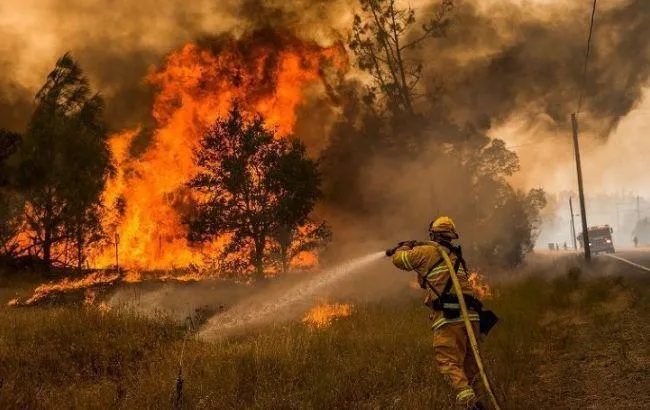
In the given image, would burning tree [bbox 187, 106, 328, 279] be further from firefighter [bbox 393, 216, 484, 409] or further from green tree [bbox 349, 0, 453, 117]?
firefighter [bbox 393, 216, 484, 409]

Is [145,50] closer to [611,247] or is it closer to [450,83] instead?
[450,83]

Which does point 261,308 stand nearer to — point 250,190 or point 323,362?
point 250,190

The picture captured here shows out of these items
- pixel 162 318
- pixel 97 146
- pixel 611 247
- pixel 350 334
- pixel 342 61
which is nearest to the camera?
pixel 350 334

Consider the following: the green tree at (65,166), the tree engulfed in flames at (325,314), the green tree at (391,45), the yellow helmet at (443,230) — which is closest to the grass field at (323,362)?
the tree engulfed in flames at (325,314)

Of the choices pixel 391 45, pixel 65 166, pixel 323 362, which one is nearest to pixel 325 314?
pixel 323 362

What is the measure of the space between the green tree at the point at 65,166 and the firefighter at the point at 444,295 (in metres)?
19.0

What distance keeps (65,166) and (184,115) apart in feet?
30.0

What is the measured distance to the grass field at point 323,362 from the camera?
643 centimetres

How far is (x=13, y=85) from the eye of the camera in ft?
115

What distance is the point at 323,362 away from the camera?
25.8 ft

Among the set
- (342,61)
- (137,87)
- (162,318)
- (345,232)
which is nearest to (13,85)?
(137,87)

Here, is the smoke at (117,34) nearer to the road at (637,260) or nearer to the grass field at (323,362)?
the road at (637,260)

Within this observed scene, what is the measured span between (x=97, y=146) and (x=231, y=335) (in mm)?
16621

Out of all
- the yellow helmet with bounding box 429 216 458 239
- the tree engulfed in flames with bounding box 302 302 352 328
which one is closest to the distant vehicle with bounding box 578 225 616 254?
the tree engulfed in flames with bounding box 302 302 352 328
